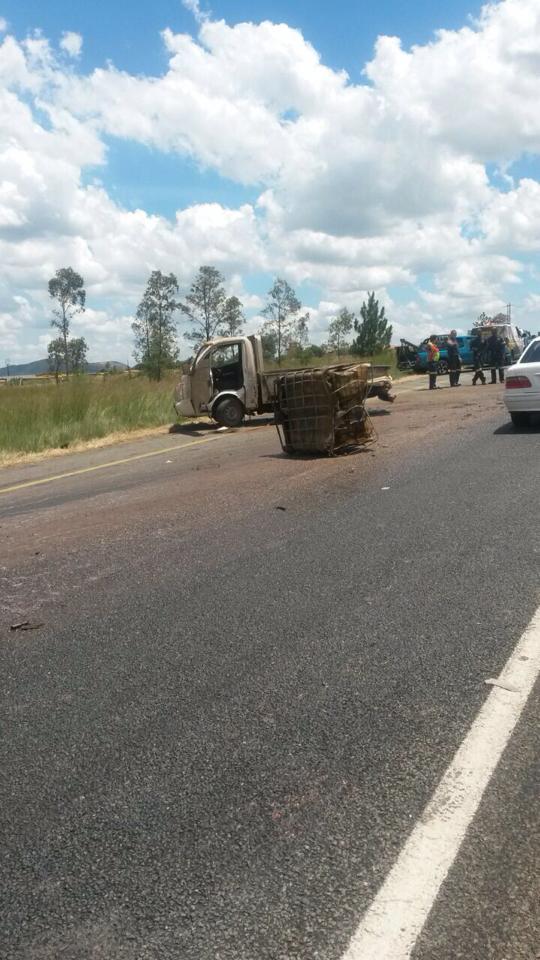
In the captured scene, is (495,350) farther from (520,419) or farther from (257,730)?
(257,730)

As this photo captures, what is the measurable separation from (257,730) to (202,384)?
621 inches

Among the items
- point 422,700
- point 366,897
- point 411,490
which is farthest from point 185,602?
point 411,490

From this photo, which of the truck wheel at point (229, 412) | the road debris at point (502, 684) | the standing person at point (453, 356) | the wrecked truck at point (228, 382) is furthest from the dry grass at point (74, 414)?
the road debris at point (502, 684)

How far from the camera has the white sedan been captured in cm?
1182

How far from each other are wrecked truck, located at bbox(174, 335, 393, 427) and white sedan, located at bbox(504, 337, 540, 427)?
23.4 feet

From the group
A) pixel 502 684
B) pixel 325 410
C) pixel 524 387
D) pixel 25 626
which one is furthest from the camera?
pixel 524 387

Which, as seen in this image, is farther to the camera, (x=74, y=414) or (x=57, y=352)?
(x=57, y=352)

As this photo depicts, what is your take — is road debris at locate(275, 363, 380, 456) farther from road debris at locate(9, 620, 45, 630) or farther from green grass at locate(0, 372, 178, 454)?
green grass at locate(0, 372, 178, 454)

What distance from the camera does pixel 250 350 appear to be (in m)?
18.2

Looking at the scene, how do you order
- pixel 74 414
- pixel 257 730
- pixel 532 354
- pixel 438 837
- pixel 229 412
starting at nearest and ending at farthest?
pixel 438 837, pixel 257 730, pixel 532 354, pixel 229 412, pixel 74 414

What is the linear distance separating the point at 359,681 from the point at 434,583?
1.51m

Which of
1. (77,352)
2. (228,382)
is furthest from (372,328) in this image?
(228,382)

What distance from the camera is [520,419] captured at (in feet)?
41.1

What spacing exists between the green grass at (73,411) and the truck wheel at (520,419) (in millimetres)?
9866
